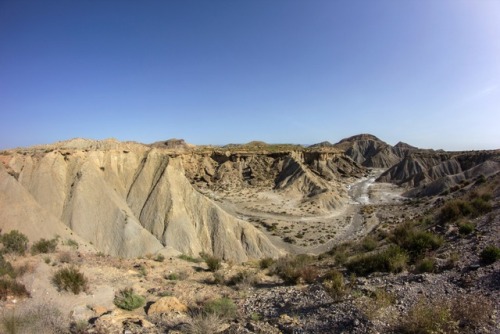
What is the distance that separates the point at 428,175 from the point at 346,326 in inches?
3252

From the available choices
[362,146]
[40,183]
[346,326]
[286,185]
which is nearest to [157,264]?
[346,326]

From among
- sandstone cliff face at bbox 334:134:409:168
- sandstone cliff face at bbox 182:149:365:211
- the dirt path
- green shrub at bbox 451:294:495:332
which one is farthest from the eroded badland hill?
sandstone cliff face at bbox 334:134:409:168

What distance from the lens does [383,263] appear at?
1021cm

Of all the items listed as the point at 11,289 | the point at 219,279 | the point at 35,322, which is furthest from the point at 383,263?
the point at 11,289

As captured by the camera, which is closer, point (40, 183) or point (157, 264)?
point (157, 264)

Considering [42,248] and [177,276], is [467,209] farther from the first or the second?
[42,248]

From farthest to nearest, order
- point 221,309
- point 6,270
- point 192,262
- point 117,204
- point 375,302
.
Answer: point 117,204 < point 192,262 < point 6,270 < point 221,309 < point 375,302

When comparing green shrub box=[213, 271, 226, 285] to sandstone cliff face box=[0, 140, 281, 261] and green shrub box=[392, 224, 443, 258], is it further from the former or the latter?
sandstone cliff face box=[0, 140, 281, 261]

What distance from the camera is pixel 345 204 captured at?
58.3 metres

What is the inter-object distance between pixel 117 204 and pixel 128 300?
18.3 metres

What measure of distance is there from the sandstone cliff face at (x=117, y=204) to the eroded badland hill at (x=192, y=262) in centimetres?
10

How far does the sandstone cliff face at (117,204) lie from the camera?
69.1 feet

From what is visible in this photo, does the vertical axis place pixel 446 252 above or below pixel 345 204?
above

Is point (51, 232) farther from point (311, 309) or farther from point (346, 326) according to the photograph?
point (346, 326)
